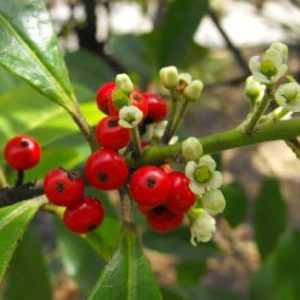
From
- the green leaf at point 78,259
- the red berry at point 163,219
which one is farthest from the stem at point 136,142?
the green leaf at point 78,259

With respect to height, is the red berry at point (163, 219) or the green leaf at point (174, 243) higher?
the red berry at point (163, 219)

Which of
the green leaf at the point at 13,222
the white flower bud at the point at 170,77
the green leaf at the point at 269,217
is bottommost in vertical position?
the green leaf at the point at 269,217

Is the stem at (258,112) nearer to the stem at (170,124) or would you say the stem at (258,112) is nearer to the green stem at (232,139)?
the green stem at (232,139)

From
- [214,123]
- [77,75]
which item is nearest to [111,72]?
[77,75]

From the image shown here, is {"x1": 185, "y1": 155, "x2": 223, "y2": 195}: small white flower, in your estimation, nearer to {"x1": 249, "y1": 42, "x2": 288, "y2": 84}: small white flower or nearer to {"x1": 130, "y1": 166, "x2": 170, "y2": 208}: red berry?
{"x1": 130, "y1": 166, "x2": 170, "y2": 208}: red berry

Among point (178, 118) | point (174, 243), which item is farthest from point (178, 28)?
point (178, 118)

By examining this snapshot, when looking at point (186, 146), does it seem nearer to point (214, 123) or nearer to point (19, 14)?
point (19, 14)

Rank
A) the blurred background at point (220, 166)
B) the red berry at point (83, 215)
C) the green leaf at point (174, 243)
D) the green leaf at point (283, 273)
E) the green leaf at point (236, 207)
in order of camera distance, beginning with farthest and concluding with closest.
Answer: the green leaf at point (236, 207), the green leaf at point (174, 243), the blurred background at point (220, 166), the green leaf at point (283, 273), the red berry at point (83, 215)
